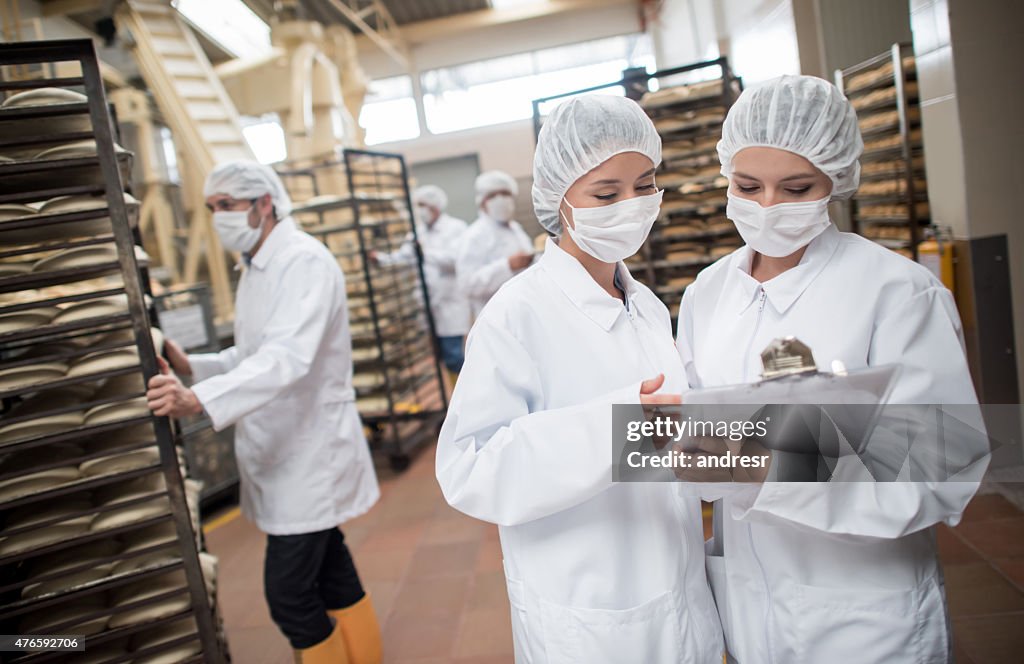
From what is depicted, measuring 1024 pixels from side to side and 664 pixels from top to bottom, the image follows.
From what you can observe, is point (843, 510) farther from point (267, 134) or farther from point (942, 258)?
point (267, 134)

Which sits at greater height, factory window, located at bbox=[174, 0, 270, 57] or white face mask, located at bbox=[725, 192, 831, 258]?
factory window, located at bbox=[174, 0, 270, 57]

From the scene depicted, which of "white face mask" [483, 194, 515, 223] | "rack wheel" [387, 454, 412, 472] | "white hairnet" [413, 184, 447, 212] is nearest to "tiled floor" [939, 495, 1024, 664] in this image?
"rack wheel" [387, 454, 412, 472]

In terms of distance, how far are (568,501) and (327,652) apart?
1.60 metres

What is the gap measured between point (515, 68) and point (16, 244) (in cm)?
1109

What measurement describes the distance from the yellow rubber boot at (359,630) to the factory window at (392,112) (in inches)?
408

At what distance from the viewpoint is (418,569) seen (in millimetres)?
3453

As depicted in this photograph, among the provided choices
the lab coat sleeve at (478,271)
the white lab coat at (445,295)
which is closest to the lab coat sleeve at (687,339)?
the lab coat sleeve at (478,271)

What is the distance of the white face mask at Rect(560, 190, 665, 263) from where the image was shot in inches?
50.9

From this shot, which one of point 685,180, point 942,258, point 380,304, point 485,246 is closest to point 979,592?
point 942,258

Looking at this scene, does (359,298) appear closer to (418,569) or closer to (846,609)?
(418,569)

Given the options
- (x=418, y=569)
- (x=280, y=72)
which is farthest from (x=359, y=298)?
(x=280, y=72)

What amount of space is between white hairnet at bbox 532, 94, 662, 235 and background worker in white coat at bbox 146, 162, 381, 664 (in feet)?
3.92

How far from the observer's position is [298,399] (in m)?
2.37

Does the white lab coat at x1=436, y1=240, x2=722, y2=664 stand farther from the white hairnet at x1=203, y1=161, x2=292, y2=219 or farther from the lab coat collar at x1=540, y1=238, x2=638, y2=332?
the white hairnet at x1=203, y1=161, x2=292, y2=219
